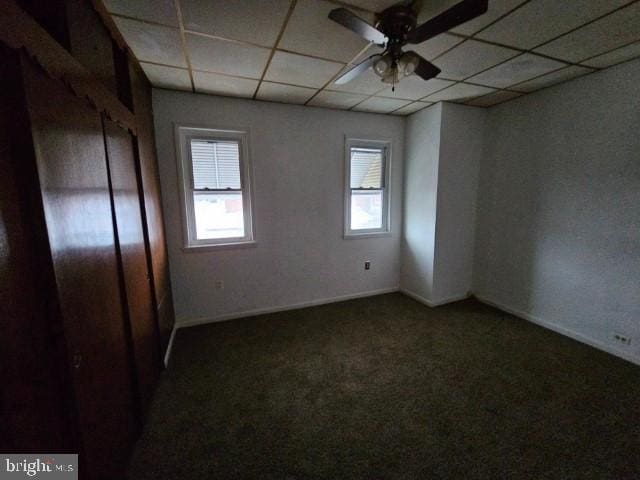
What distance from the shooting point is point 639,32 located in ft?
5.89

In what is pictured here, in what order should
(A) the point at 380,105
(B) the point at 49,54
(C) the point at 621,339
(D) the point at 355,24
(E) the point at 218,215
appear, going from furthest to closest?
1. (A) the point at 380,105
2. (E) the point at 218,215
3. (C) the point at 621,339
4. (D) the point at 355,24
5. (B) the point at 49,54

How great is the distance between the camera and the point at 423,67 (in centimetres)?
175

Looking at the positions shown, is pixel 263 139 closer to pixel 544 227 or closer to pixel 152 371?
pixel 152 371

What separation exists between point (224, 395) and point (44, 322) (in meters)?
1.43

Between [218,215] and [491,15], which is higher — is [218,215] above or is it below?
below

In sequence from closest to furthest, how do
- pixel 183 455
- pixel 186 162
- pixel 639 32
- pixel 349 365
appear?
pixel 183 455
pixel 639 32
pixel 349 365
pixel 186 162

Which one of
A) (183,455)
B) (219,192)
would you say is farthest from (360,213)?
(183,455)

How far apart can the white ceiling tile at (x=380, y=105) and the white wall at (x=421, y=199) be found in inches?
16.5

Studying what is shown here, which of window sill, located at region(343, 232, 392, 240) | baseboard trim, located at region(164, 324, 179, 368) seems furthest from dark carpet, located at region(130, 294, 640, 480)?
window sill, located at region(343, 232, 392, 240)

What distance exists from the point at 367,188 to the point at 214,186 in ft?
6.62

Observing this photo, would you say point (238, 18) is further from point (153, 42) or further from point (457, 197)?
point (457, 197)

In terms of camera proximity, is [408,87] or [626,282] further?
[408,87]

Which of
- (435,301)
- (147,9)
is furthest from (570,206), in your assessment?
(147,9)

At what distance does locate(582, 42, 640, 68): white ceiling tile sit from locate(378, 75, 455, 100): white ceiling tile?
108cm
